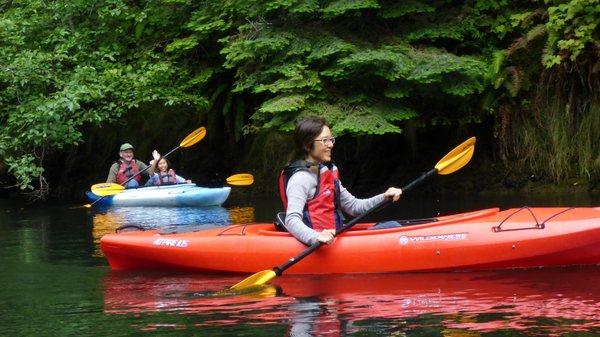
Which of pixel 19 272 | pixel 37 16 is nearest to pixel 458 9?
pixel 37 16

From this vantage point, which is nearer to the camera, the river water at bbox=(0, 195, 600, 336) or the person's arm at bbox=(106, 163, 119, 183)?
the river water at bbox=(0, 195, 600, 336)

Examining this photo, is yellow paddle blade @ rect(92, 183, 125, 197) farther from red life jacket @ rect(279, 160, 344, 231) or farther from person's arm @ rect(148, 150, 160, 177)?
red life jacket @ rect(279, 160, 344, 231)

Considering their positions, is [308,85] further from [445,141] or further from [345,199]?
[345,199]

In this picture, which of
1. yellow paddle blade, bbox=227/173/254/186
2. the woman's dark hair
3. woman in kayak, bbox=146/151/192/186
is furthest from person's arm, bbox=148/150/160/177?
the woman's dark hair

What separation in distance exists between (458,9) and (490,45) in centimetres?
62

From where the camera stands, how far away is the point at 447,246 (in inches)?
269

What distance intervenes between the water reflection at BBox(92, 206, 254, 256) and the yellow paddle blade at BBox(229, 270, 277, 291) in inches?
144

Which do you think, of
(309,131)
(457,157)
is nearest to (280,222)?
(309,131)

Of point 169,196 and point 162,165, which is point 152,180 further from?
point 169,196

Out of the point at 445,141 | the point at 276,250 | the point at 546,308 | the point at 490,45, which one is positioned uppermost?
the point at 490,45

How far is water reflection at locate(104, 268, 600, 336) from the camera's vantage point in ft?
16.9

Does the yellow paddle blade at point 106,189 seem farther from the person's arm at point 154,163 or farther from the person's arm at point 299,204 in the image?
the person's arm at point 299,204

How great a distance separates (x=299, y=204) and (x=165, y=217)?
531 centimetres

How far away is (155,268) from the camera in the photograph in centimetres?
764
